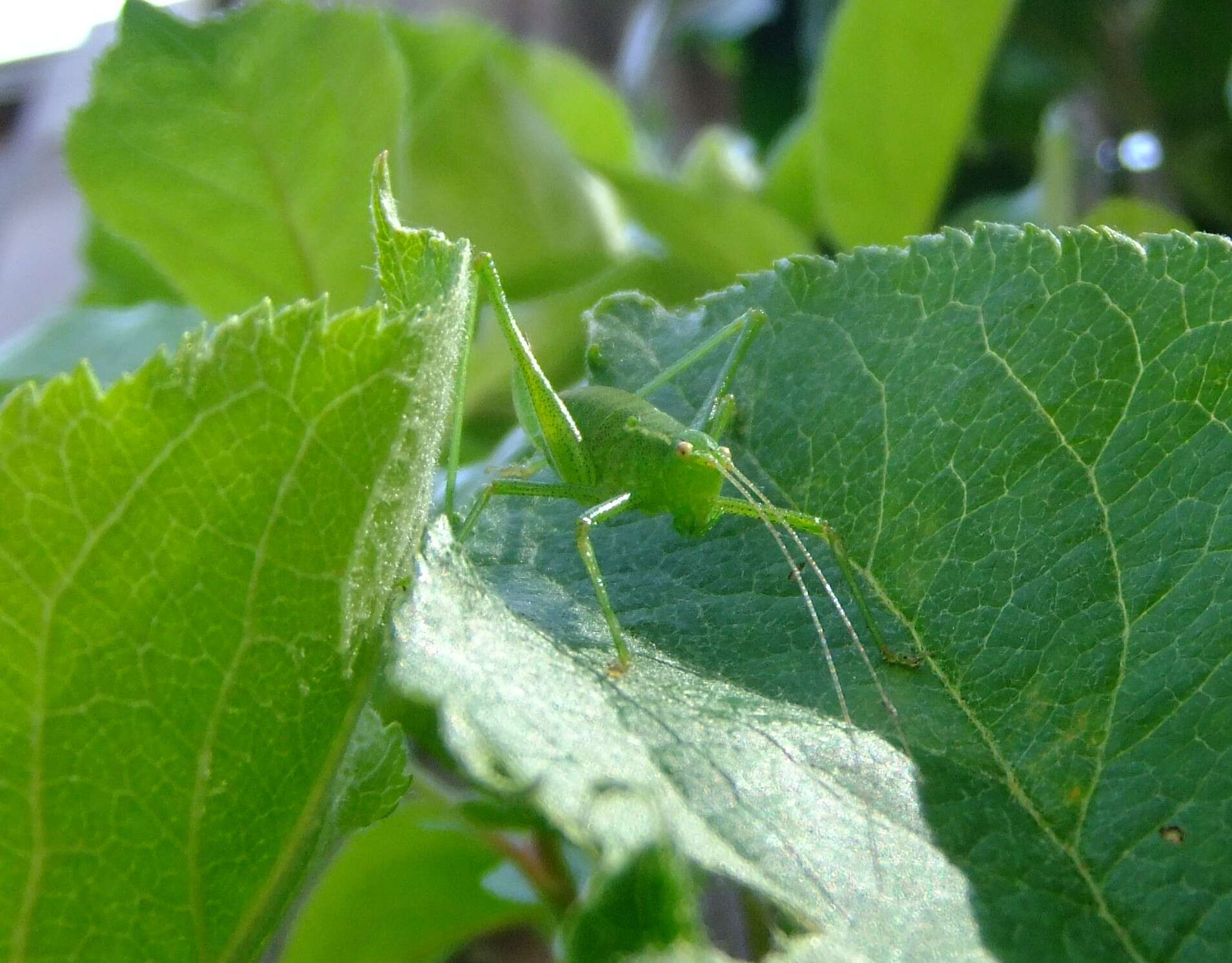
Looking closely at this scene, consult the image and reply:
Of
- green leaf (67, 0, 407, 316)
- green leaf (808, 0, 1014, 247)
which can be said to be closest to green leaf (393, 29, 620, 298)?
green leaf (67, 0, 407, 316)

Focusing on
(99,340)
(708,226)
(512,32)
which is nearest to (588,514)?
(708,226)

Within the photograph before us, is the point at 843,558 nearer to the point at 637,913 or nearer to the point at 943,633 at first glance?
the point at 943,633

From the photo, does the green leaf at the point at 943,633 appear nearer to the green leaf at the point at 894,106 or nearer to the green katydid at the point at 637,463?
the green katydid at the point at 637,463

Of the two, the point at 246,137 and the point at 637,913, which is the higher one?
the point at 246,137

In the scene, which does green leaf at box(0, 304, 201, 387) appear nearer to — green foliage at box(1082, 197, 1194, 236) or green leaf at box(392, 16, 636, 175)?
green leaf at box(392, 16, 636, 175)

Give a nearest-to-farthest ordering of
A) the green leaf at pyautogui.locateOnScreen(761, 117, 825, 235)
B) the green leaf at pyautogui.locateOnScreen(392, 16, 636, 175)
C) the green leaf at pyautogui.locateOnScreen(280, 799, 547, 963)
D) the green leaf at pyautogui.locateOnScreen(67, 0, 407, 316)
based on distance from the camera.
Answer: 1. the green leaf at pyautogui.locateOnScreen(67, 0, 407, 316)
2. the green leaf at pyautogui.locateOnScreen(280, 799, 547, 963)
3. the green leaf at pyautogui.locateOnScreen(761, 117, 825, 235)
4. the green leaf at pyautogui.locateOnScreen(392, 16, 636, 175)

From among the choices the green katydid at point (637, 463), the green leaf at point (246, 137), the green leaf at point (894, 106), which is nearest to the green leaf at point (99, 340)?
the green leaf at point (246, 137)
